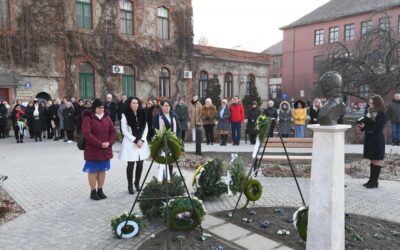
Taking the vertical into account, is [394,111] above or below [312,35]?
below

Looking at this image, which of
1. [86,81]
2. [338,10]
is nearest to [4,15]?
[86,81]

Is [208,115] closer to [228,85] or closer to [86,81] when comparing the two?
[86,81]

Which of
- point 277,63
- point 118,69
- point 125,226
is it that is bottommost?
point 125,226

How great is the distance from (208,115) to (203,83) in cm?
1820

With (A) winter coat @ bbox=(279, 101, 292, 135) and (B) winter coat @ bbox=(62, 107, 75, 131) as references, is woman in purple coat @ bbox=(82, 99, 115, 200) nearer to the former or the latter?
(A) winter coat @ bbox=(279, 101, 292, 135)

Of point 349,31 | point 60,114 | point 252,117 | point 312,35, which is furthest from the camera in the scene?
point 312,35

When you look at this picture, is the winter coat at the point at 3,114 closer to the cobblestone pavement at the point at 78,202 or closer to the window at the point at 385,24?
the cobblestone pavement at the point at 78,202

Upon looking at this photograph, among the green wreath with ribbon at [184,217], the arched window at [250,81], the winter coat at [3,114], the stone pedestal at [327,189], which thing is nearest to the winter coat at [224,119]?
the green wreath with ribbon at [184,217]

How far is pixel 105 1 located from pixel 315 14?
114 ft

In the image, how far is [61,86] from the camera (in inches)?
862

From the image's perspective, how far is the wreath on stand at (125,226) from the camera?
506 centimetres

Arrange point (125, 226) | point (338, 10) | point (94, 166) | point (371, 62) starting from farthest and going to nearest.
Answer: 1. point (338, 10)
2. point (371, 62)
3. point (94, 166)
4. point (125, 226)

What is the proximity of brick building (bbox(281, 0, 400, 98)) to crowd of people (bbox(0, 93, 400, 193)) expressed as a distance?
30015 millimetres

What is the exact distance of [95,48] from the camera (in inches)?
921
